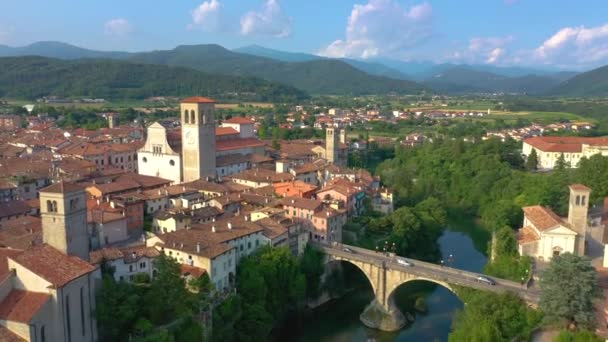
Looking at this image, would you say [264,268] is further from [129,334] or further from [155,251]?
[129,334]

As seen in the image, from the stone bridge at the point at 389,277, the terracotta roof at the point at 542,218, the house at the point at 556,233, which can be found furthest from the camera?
the terracotta roof at the point at 542,218

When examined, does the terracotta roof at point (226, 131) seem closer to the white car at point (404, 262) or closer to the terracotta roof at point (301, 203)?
the terracotta roof at point (301, 203)

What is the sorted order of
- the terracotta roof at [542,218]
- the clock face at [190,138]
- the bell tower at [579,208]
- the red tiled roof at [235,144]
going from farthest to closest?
the red tiled roof at [235,144] → the clock face at [190,138] → the bell tower at [579,208] → the terracotta roof at [542,218]

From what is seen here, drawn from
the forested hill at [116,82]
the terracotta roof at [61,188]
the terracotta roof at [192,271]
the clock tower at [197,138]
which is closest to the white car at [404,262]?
the terracotta roof at [192,271]

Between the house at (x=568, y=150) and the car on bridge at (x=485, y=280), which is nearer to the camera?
the car on bridge at (x=485, y=280)

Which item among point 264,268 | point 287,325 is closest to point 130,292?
point 264,268

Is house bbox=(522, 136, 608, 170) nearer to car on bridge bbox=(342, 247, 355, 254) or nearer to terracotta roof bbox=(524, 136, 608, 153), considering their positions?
terracotta roof bbox=(524, 136, 608, 153)
